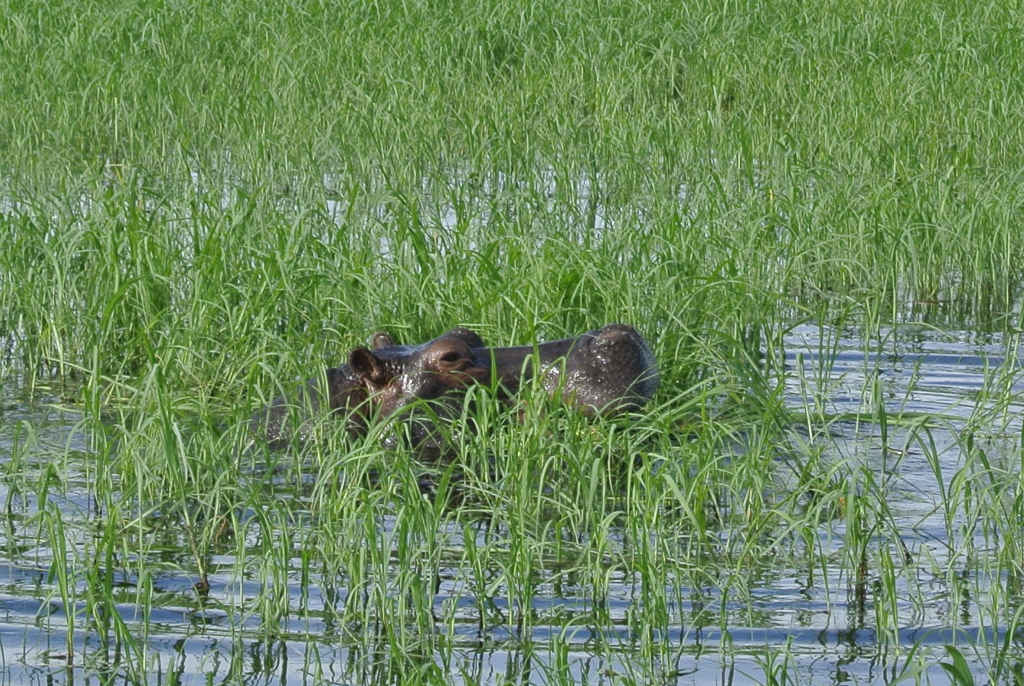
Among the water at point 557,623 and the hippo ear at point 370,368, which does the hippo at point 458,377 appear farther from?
the water at point 557,623

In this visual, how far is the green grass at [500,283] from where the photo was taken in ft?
14.9

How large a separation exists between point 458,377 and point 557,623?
5.07 ft

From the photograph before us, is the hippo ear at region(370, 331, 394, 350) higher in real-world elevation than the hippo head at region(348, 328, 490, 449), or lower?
higher

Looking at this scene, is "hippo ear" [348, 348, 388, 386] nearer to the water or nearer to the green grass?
the green grass

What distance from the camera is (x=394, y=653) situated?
404 centimetres

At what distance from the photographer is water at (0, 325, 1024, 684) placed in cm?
406

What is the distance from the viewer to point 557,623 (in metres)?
4.34

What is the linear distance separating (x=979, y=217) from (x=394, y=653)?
467 centimetres

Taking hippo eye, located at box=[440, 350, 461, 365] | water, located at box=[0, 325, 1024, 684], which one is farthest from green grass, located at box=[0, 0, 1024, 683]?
hippo eye, located at box=[440, 350, 461, 365]

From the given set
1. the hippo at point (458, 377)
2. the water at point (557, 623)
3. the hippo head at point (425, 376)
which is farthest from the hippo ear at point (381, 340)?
the water at point (557, 623)

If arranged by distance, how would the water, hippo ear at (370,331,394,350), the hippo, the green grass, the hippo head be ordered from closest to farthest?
the water
the green grass
the hippo
the hippo head
hippo ear at (370,331,394,350)

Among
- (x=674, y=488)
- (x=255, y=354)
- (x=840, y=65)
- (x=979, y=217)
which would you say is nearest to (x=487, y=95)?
(x=840, y=65)

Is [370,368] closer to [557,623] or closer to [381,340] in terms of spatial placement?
[381,340]

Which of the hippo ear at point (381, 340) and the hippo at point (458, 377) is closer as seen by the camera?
the hippo at point (458, 377)
